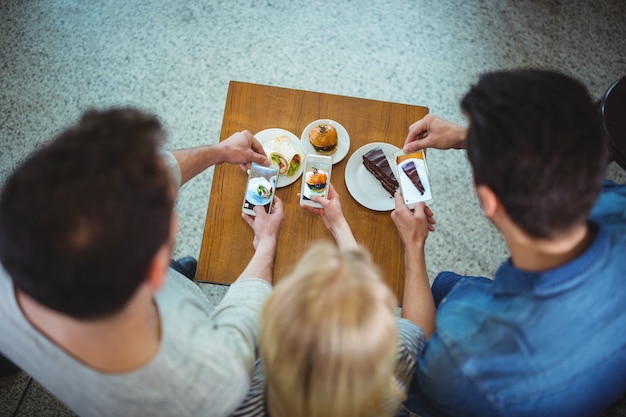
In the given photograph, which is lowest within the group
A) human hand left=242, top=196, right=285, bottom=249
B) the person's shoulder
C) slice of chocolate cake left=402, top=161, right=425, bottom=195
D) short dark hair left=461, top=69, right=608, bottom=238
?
the person's shoulder

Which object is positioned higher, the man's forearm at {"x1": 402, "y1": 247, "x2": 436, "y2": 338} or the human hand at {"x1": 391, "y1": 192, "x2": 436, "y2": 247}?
the human hand at {"x1": 391, "y1": 192, "x2": 436, "y2": 247}

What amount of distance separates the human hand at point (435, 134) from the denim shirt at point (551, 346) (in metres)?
0.65

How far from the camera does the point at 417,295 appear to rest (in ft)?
4.69

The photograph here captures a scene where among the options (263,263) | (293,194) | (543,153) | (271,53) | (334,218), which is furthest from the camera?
(271,53)

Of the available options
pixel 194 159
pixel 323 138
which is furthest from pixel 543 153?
pixel 194 159

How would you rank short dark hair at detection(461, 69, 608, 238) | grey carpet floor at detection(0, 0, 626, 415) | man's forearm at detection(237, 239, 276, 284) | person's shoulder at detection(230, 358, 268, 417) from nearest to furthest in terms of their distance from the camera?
short dark hair at detection(461, 69, 608, 238) → person's shoulder at detection(230, 358, 268, 417) → man's forearm at detection(237, 239, 276, 284) → grey carpet floor at detection(0, 0, 626, 415)

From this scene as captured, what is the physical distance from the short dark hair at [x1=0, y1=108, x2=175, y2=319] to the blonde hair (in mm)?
286

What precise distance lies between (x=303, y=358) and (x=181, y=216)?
1.59 metres

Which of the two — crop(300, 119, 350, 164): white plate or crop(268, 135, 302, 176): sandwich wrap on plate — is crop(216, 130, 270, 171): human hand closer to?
crop(268, 135, 302, 176): sandwich wrap on plate

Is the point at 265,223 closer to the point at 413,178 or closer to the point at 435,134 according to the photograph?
the point at 413,178

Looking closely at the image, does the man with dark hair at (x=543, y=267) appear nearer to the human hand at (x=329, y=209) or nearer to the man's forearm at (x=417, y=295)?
the man's forearm at (x=417, y=295)

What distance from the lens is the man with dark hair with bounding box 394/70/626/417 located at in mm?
942

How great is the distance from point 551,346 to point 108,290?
3.06 ft

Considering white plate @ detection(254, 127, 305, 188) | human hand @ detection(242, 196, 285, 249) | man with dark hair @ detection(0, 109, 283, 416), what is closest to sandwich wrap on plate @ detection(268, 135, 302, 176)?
white plate @ detection(254, 127, 305, 188)
